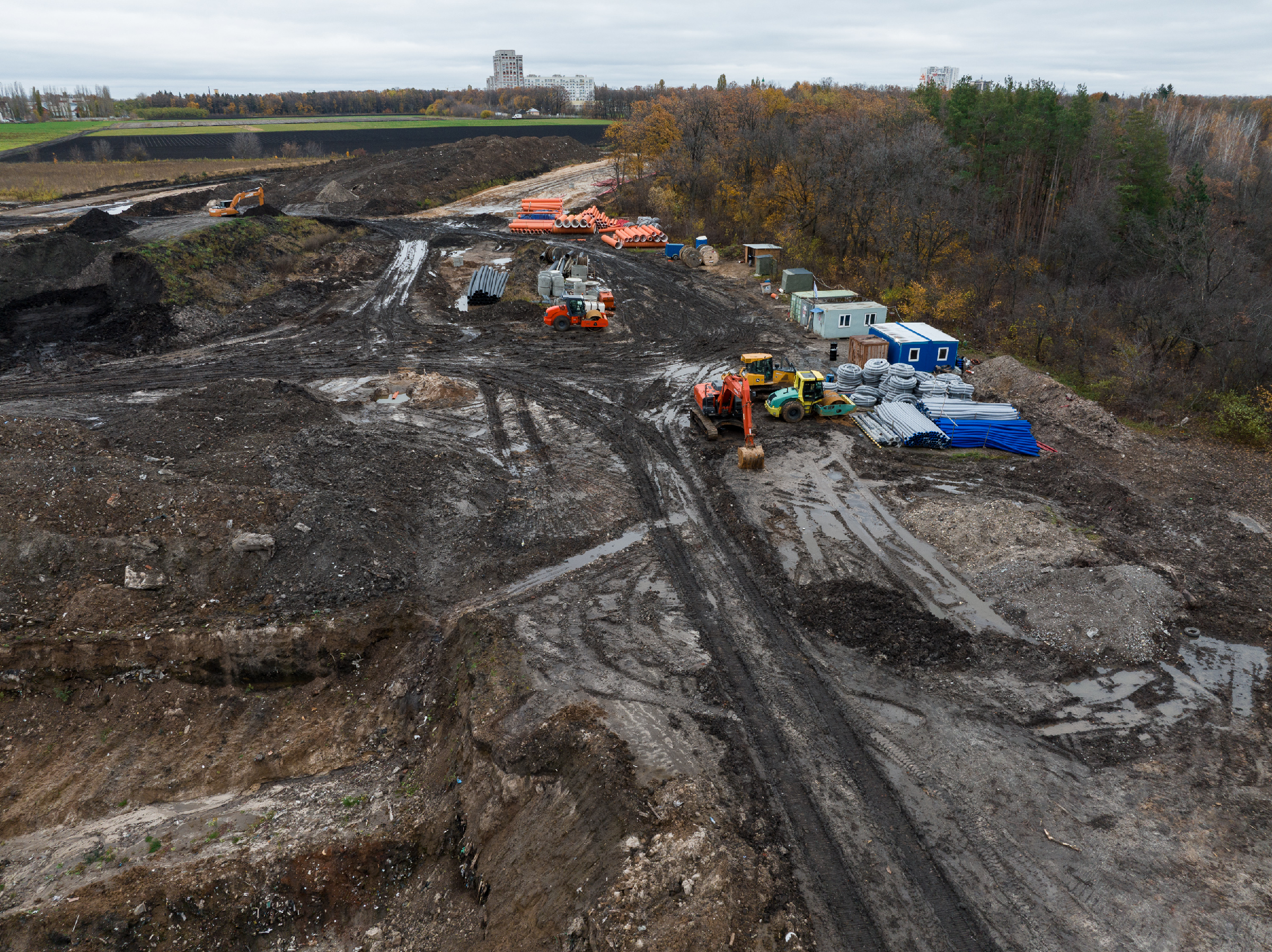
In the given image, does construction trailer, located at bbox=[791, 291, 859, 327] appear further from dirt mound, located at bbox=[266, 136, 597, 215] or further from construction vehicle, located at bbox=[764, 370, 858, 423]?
dirt mound, located at bbox=[266, 136, 597, 215]

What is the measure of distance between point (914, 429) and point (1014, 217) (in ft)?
107

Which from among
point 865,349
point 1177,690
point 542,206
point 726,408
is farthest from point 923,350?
point 542,206

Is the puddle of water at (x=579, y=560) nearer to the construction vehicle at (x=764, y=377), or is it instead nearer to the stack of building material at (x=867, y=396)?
the construction vehicle at (x=764, y=377)

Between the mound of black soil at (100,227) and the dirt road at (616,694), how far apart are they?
2383cm

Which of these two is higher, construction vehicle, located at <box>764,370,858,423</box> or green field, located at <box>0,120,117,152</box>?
green field, located at <box>0,120,117,152</box>

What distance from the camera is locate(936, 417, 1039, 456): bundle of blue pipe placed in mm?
20641

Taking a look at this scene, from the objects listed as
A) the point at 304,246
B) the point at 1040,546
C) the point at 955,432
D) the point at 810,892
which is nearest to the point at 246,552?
the point at 810,892

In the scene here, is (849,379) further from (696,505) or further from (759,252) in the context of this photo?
(759,252)

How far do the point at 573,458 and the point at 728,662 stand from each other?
372 inches

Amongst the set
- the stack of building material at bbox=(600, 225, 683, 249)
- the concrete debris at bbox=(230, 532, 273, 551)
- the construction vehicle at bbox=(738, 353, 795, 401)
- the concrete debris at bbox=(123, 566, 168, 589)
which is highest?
the stack of building material at bbox=(600, 225, 683, 249)

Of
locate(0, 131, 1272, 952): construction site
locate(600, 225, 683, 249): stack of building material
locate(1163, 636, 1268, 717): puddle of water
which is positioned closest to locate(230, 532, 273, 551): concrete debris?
locate(0, 131, 1272, 952): construction site

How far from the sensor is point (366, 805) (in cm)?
1072

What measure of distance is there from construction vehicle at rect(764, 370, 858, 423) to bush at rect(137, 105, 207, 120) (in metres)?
149

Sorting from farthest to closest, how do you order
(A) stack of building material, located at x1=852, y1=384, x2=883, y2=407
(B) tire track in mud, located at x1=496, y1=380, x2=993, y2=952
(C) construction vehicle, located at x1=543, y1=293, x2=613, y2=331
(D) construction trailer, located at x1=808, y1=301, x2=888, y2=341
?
1. (C) construction vehicle, located at x1=543, y1=293, x2=613, y2=331
2. (D) construction trailer, located at x1=808, y1=301, x2=888, y2=341
3. (A) stack of building material, located at x1=852, y1=384, x2=883, y2=407
4. (B) tire track in mud, located at x1=496, y1=380, x2=993, y2=952
